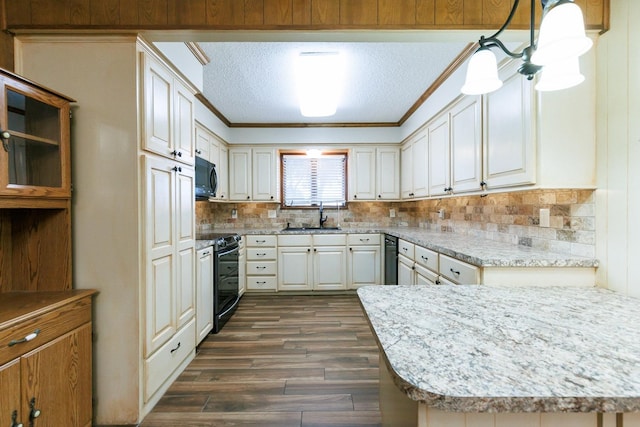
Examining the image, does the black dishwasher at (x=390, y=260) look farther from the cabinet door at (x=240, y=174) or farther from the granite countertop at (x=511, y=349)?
the granite countertop at (x=511, y=349)

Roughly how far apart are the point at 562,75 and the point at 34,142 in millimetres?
2228

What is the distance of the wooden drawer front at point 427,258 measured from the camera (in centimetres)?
235

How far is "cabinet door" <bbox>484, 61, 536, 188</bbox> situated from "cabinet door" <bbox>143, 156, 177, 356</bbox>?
2236 millimetres

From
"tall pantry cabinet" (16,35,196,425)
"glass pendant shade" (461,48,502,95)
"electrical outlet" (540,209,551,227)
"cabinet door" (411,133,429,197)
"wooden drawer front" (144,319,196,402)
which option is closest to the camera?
"glass pendant shade" (461,48,502,95)

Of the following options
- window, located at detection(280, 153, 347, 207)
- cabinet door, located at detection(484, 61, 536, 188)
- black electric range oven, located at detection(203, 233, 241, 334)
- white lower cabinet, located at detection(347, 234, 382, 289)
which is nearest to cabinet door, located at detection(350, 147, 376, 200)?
window, located at detection(280, 153, 347, 207)

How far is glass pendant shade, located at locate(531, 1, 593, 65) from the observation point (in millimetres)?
759

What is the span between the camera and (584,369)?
59cm

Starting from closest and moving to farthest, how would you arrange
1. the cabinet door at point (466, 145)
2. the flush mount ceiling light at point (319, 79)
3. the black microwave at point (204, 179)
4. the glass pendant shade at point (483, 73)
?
the glass pendant shade at point (483, 73) < the cabinet door at point (466, 145) < the flush mount ceiling light at point (319, 79) < the black microwave at point (204, 179)

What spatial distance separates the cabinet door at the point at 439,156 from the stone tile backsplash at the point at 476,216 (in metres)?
0.27

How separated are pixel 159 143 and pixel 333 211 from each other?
306 centimetres

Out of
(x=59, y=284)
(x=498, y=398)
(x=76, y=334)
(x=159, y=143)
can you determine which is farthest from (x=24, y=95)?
(x=498, y=398)

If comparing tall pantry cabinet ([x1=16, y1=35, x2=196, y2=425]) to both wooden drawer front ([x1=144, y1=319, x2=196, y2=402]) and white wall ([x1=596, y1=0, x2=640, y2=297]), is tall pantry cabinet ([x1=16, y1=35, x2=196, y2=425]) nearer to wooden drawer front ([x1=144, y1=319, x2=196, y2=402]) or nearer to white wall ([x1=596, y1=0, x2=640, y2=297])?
wooden drawer front ([x1=144, y1=319, x2=196, y2=402])

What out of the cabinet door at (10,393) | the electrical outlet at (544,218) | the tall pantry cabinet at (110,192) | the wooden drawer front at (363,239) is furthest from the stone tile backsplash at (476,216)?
the cabinet door at (10,393)

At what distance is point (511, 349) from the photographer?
2.21 feet
